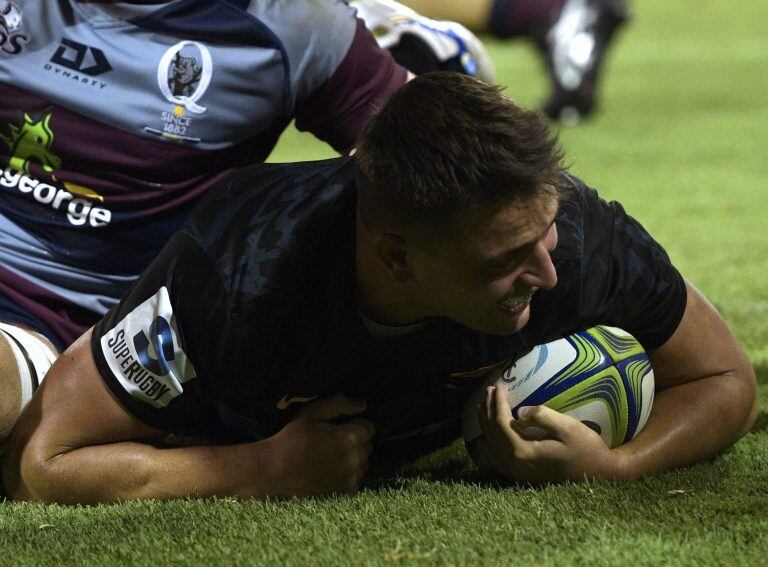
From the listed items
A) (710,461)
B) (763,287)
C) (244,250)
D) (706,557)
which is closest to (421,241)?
(244,250)

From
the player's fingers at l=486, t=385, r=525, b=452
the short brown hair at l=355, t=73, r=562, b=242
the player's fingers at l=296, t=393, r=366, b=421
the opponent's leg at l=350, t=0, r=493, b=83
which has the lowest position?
the player's fingers at l=296, t=393, r=366, b=421

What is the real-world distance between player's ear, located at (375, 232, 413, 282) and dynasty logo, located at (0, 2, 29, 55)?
→ 125 cm

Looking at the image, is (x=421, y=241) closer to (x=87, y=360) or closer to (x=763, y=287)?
(x=87, y=360)

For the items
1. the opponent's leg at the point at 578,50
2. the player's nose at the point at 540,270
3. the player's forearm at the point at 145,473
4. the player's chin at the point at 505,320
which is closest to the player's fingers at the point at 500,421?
the player's chin at the point at 505,320

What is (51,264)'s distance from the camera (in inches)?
132

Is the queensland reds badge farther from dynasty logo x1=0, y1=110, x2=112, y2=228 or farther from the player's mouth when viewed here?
the player's mouth

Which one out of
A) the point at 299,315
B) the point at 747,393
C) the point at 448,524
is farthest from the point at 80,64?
the point at 747,393

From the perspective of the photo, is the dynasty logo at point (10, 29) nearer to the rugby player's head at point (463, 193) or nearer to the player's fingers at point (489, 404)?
the rugby player's head at point (463, 193)

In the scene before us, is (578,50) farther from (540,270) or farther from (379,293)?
(540,270)

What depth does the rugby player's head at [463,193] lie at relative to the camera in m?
2.39

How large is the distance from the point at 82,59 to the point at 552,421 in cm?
147

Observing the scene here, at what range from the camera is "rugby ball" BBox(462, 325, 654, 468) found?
2.86 m

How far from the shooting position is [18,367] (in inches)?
121

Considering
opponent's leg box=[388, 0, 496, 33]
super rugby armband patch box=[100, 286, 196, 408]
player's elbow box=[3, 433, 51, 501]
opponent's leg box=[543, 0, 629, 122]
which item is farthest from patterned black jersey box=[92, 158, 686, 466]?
opponent's leg box=[543, 0, 629, 122]
